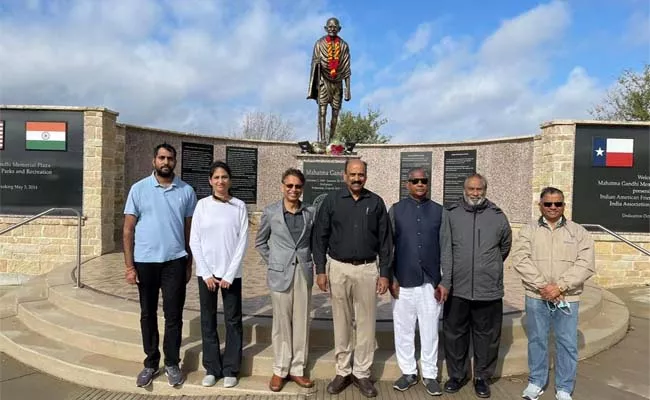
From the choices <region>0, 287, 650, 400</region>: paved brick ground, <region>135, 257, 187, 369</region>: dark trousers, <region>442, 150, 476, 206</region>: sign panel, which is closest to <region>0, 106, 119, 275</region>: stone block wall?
<region>0, 287, 650, 400</region>: paved brick ground

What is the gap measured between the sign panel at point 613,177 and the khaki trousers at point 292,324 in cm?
617

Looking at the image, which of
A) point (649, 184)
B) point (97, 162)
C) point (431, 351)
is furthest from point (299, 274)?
point (649, 184)

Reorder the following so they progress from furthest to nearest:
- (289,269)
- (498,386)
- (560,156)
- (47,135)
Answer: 1. (47,135)
2. (560,156)
3. (498,386)
4. (289,269)

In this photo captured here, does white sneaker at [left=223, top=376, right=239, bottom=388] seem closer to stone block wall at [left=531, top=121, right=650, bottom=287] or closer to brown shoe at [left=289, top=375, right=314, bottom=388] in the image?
brown shoe at [left=289, top=375, right=314, bottom=388]

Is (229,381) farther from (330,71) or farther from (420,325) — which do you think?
(330,71)

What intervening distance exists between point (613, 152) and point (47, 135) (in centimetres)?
958

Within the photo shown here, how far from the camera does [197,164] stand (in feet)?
34.0

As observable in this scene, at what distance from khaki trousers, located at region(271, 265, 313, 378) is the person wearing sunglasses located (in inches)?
60.8

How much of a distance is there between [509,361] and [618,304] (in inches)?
117

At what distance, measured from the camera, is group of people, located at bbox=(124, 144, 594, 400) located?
327cm

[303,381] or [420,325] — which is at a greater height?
[420,325]

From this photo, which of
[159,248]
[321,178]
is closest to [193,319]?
[159,248]

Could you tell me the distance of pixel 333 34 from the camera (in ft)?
33.4

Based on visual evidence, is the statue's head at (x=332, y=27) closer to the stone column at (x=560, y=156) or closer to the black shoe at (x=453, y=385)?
the stone column at (x=560, y=156)
